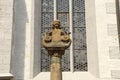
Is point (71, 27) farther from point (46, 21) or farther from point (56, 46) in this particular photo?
point (56, 46)

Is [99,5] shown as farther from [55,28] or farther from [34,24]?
[55,28]

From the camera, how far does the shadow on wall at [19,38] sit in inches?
332

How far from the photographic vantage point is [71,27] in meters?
9.37

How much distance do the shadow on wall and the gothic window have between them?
0.70 metres

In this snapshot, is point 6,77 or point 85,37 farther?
point 85,37

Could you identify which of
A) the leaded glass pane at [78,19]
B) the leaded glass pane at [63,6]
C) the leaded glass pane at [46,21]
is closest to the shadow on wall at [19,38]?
the leaded glass pane at [46,21]

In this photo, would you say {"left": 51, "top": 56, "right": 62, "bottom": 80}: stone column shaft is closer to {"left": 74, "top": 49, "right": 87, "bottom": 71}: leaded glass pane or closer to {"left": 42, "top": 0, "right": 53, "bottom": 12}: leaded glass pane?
{"left": 74, "top": 49, "right": 87, "bottom": 71}: leaded glass pane

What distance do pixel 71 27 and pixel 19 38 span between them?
4.86ft

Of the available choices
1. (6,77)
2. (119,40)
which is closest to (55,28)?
(6,77)

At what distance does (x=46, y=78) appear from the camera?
864 centimetres

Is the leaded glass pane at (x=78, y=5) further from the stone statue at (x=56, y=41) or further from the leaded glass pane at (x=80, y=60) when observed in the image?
the stone statue at (x=56, y=41)

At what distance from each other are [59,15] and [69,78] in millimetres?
1869

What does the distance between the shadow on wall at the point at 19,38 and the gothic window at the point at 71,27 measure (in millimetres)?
695

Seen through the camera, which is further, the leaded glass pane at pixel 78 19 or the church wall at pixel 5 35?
the leaded glass pane at pixel 78 19
